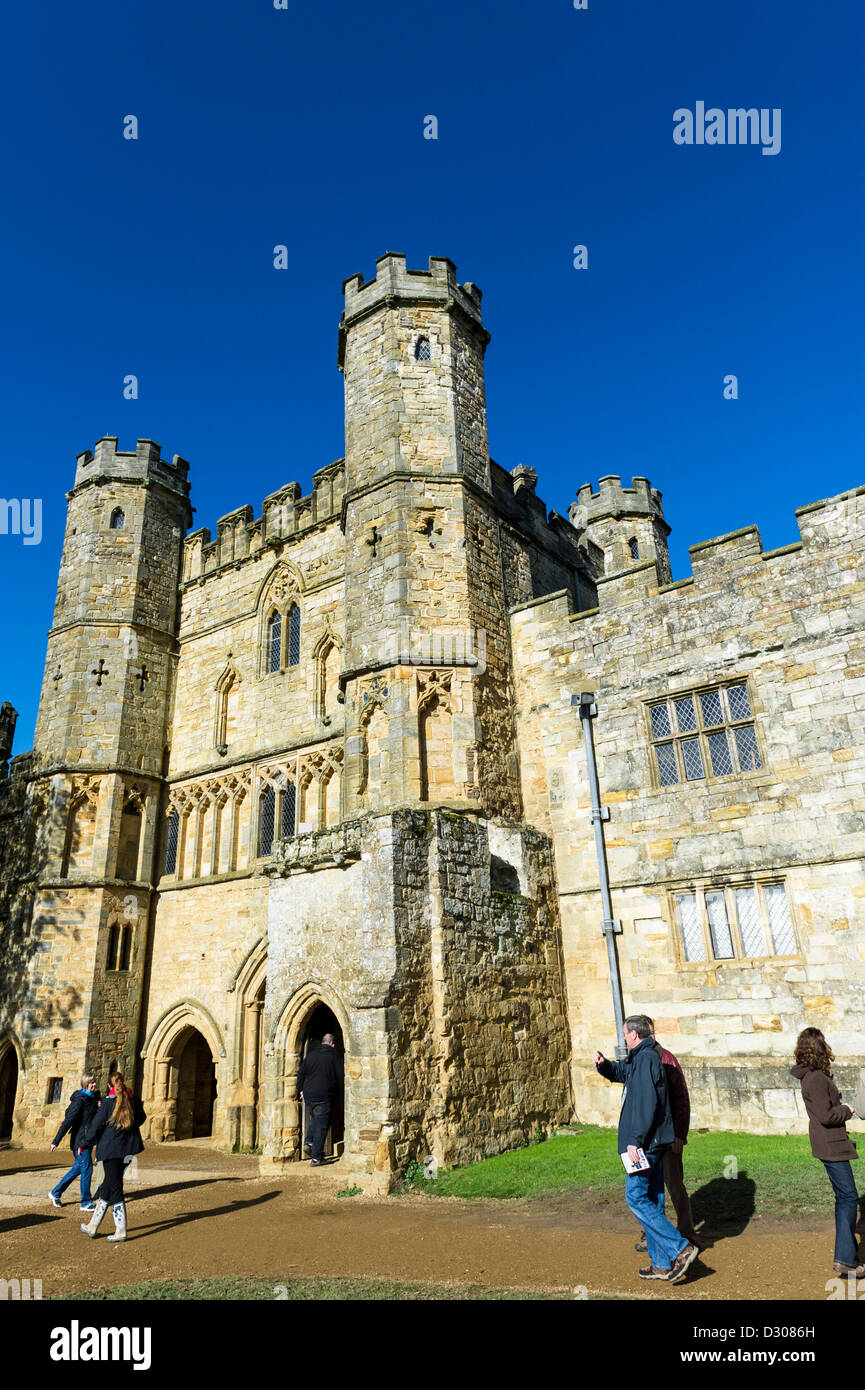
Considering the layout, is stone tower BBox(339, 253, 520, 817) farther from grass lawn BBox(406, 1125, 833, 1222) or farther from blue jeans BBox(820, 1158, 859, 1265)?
blue jeans BBox(820, 1158, 859, 1265)

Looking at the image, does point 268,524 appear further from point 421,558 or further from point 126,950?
point 126,950

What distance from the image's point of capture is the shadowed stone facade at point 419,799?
→ 35.7 feet

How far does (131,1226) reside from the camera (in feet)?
27.8

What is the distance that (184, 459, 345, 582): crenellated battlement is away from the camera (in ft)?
61.6

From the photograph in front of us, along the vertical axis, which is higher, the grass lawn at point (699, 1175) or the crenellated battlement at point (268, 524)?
the crenellated battlement at point (268, 524)

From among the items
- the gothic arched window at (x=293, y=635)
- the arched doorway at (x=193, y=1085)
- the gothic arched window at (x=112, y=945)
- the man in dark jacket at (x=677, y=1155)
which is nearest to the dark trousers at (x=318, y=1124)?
the man in dark jacket at (x=677, y=1155)

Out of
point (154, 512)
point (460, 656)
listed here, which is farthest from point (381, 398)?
point (154, 512)

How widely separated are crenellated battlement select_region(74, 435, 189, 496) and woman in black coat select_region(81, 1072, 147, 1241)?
16.3 metres

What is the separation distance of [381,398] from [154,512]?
27.1ft

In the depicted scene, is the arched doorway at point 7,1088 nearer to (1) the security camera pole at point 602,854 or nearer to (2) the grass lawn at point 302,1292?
(1) the security camera pole at point 602,854

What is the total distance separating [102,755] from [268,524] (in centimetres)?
628

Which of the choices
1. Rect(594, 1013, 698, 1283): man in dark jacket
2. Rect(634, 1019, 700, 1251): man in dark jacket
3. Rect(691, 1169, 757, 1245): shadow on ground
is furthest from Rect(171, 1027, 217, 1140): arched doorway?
Rect(594, 1013, 698, 1283): man in dark jacket

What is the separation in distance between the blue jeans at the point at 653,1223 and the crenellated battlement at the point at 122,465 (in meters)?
19.5

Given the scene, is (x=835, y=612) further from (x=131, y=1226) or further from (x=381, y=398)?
(x=131, y=1226)
